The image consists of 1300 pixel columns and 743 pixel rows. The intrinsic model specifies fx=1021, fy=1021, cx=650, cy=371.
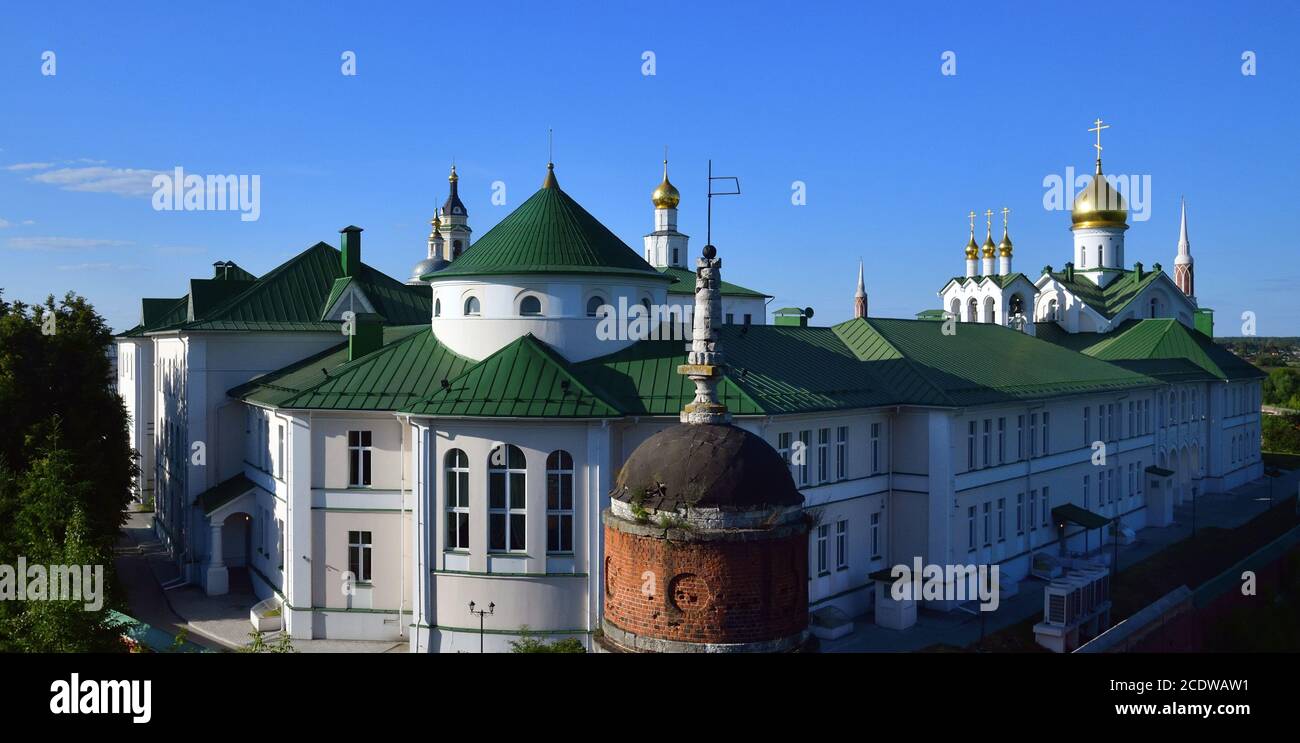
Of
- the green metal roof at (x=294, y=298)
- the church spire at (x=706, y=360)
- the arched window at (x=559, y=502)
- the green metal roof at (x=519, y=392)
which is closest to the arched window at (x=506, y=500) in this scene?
the arched window at (x=559, y=502)

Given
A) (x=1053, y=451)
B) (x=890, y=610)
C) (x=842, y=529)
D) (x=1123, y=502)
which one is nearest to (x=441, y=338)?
(x=842, y=529)

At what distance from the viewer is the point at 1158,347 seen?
53.7 m

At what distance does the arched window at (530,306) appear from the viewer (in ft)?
95.5

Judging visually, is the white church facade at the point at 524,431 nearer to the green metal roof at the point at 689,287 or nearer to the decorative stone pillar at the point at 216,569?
the decorative stone pillar at the point at 216,569

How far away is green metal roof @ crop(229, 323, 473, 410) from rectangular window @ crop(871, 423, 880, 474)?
12.8 m

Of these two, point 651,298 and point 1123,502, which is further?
point 1123,502

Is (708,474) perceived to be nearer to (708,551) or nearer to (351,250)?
(708,551)

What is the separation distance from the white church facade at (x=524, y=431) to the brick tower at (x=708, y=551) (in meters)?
14.4

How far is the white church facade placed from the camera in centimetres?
2627

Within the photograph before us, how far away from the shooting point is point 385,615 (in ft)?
91.6

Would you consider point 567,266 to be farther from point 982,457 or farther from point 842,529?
point 982,457
